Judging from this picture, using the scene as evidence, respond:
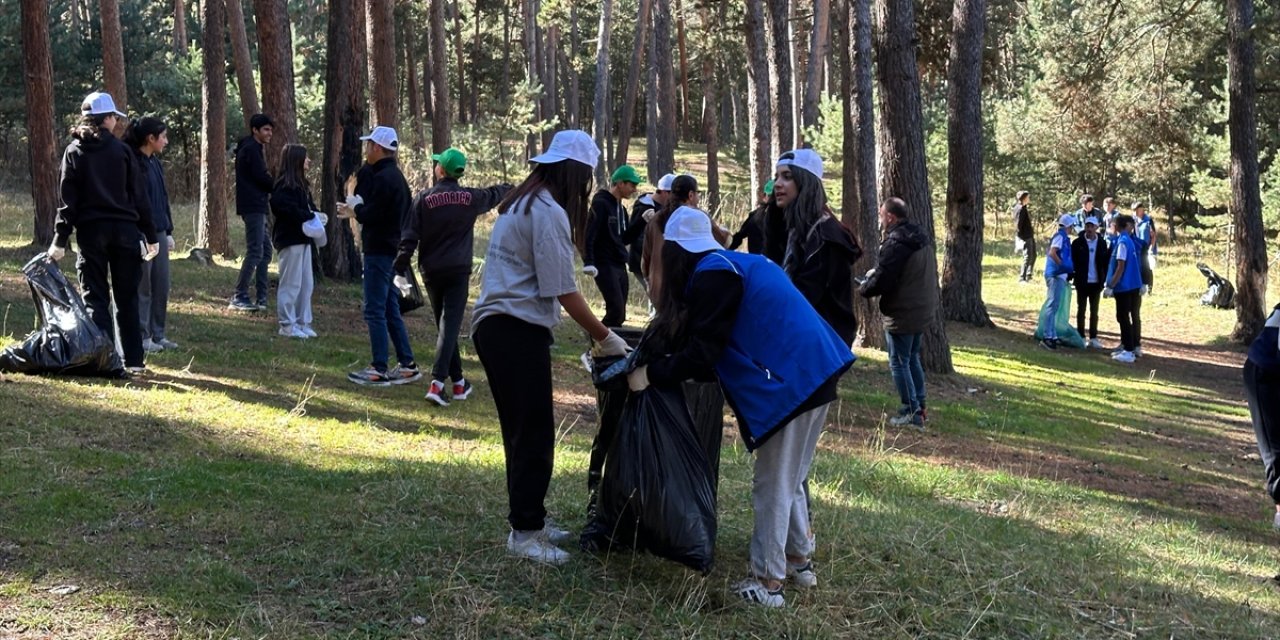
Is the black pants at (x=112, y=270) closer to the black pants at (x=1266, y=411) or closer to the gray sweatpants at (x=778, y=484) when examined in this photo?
the gray sweatpants at (x=778, y=484)

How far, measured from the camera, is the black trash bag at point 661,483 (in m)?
4.65

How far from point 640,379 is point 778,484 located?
671 mm

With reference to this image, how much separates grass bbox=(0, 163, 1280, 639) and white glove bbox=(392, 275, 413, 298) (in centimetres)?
94

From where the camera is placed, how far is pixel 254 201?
12.2 meters

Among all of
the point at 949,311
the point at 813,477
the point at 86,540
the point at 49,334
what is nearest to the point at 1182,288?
the point at 949,311

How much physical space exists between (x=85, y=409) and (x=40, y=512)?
225 centimetres

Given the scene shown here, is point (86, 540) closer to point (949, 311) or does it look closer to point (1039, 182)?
point (949, 311)

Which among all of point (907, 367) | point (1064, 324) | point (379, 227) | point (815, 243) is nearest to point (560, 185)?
point (815, 243)

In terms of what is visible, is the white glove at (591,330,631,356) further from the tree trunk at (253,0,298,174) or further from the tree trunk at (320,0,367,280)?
the tree trunk at (253,0,298,174)

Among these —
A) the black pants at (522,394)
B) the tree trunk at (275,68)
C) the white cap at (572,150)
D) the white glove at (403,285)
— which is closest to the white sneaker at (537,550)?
the black pants at (522,394)

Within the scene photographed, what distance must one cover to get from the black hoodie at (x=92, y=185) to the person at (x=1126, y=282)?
512 inches

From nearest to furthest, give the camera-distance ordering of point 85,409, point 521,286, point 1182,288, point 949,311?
point 521,286, point 85,409, point 949,311, point 1182,288

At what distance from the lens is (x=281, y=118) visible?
1501 centimetres

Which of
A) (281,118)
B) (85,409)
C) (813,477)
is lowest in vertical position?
(813,477)
